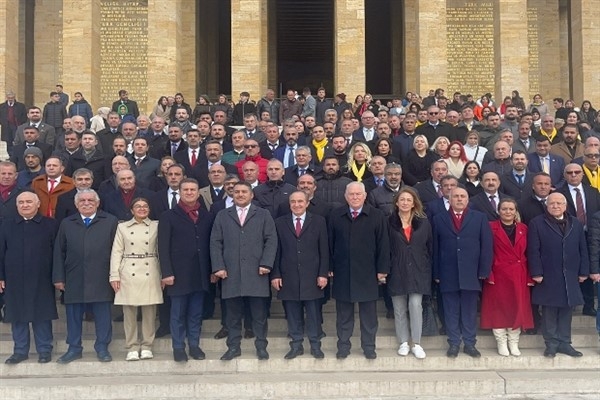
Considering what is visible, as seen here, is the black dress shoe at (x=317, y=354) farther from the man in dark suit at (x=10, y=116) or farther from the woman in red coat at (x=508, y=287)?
the man in dark suit at (x=10, y=116)

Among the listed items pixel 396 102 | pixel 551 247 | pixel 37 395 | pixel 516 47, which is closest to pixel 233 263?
pixel 37 395

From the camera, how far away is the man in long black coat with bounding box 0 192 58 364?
718 cm

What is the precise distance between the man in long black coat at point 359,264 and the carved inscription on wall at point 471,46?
55.5 ft

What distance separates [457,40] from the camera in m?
23.5

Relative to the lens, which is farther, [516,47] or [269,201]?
[516,47]

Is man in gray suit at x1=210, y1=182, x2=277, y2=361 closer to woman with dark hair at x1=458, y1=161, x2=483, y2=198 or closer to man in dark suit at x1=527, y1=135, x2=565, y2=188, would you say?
woman with dark hair at x1=458, y1=161, x2=483, y2=198

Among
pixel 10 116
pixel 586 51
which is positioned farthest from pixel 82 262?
pixel 586 51

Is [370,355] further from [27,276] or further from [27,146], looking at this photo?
[27,146]

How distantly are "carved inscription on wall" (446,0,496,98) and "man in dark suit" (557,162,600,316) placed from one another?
50.7ft

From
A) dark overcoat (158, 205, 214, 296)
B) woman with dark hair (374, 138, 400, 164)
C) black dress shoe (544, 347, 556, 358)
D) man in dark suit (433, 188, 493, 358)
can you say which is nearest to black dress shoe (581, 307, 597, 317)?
black dress shoe (544, 347, 556, 358)

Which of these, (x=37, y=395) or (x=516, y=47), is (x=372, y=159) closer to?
(x=37, y=395)

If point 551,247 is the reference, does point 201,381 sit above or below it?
below

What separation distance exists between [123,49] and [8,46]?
4111 millimetres

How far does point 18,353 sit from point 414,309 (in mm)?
4236
